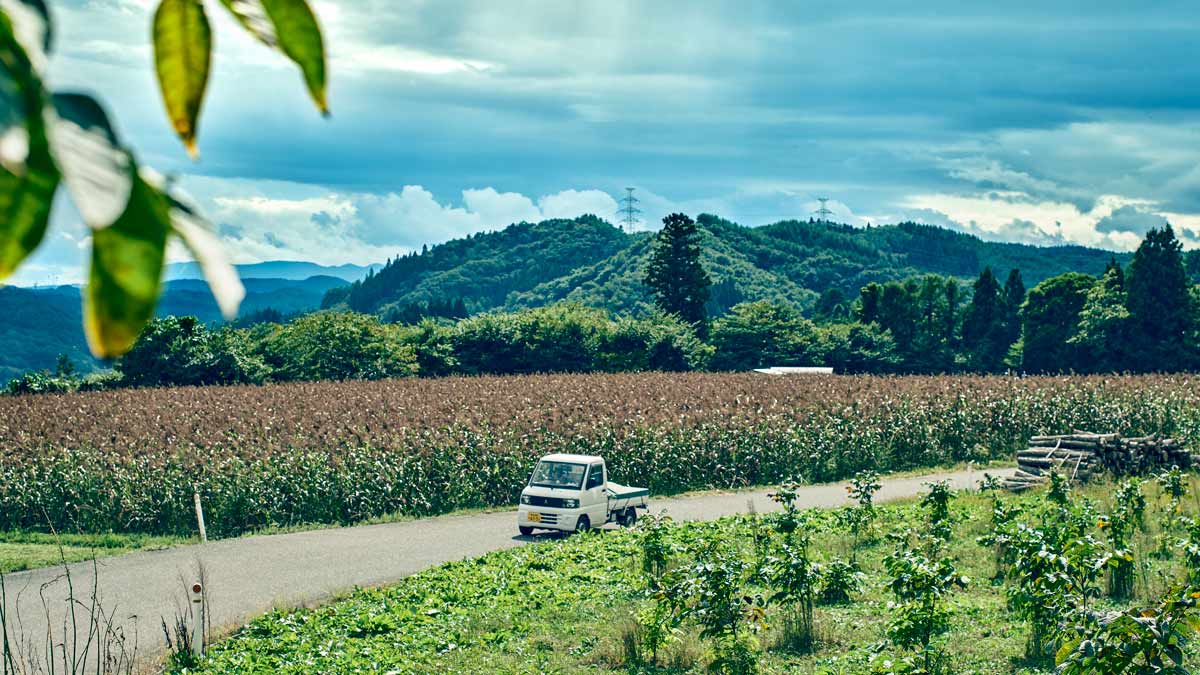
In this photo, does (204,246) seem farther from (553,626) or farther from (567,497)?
(567,497)

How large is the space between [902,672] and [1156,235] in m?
57.9

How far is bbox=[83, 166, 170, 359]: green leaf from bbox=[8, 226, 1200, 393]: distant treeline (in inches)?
1520

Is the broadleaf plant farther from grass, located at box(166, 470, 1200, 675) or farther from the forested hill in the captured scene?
the forested hill

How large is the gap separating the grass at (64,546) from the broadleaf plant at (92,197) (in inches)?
640

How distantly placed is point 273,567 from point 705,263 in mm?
123393

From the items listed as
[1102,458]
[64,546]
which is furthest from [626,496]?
[1102,458]

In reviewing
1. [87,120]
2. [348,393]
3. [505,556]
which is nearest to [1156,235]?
→ [348,393]

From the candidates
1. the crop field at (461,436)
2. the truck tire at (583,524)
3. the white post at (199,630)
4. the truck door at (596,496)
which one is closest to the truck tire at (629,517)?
the truck door at (596,496)

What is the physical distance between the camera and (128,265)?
488 millimetres

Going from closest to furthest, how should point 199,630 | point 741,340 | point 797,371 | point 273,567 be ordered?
point 199,630 < point 273,567 < point 797,371 < point 741,340

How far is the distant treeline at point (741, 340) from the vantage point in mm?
39656

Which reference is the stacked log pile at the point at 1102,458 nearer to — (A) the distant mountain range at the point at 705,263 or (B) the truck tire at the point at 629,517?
(B) the truck tire at the point at 629,517

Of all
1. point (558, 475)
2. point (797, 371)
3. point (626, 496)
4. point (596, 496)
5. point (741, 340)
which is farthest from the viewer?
point (741, 340)

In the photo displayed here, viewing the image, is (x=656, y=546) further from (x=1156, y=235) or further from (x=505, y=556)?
(x=1156, y=235)
